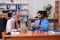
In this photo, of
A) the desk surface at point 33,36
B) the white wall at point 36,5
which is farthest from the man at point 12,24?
the white wall at point 36,5

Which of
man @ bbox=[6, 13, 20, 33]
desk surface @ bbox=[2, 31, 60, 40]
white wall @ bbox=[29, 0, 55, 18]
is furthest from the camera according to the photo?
white wall @ bbox=[29, 0, 55, 18]

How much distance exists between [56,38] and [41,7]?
6043 mm

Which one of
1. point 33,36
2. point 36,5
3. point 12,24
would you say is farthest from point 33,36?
point 36,5

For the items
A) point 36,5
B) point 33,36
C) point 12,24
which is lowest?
point 33,36

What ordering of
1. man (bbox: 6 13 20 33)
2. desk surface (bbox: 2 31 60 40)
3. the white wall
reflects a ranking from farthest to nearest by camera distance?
the white wall < man (bbox: 6 13 20 33) < desk surface (bbox: 2 31 60 40)

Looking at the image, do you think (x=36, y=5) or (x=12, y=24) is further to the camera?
(x=36, y=5)

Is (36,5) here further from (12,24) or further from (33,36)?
(33,36)

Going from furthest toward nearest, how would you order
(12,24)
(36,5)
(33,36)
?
(36,5) < (12,24) < (33,36)

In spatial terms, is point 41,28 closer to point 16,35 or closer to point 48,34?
point 48,34

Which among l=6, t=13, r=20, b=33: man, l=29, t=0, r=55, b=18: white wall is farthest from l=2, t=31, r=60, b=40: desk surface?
l=29, t=0, r=55, b=18: white wall

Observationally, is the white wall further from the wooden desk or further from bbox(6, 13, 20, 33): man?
the wooden desk

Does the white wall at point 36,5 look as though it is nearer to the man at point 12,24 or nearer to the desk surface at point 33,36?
the man at point 12,24

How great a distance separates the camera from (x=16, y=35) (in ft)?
12.9

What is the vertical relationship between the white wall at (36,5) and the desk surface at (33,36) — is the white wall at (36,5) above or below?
above
